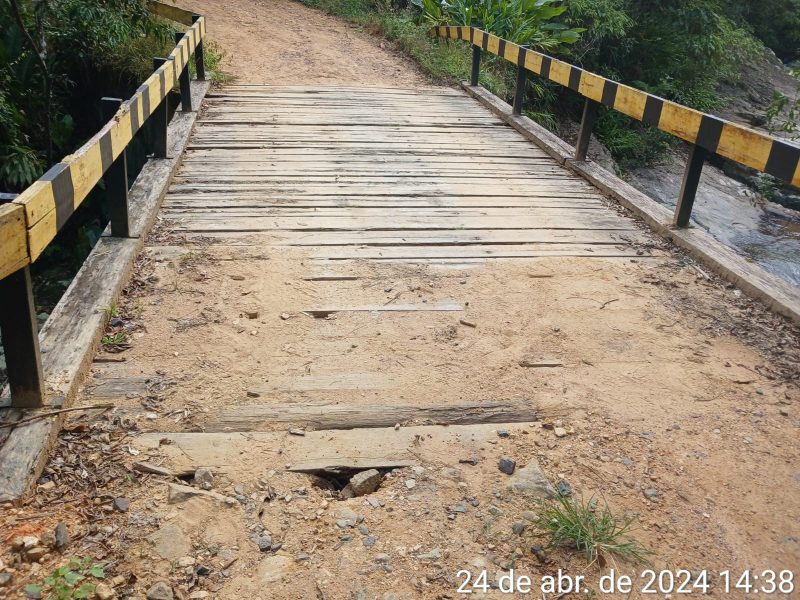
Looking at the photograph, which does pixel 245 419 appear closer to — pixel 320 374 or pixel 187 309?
pixel 320 374

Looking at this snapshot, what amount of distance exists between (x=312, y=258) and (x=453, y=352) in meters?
1.44

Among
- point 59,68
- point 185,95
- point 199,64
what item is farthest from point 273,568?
point 199,64

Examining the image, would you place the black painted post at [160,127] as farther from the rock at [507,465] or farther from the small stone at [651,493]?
the small stone at [651,493]

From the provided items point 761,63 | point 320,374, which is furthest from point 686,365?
point 761,63

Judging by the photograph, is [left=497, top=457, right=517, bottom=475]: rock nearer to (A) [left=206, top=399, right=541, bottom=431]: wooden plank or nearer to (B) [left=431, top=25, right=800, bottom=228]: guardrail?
(A) [left=206, top=399, right=541, bottom=431]: wooden plank

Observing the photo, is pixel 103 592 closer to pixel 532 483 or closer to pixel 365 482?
pixel 365 482

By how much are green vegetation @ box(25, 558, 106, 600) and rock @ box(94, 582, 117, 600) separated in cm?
1

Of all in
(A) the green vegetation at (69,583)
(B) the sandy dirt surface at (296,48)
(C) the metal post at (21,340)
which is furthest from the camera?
(B) the sandy dirt surface at (296,48)

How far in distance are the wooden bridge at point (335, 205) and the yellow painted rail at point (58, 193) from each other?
11 mm

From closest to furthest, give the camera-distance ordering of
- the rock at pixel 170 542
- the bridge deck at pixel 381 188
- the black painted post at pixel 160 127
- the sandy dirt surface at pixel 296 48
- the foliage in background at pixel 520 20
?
the rock at pixel 170 542 → the bridge deck at pixel 381 188 → the black painted post at pixel 160 127 → the sandy dirt surface at pixel 296 48 → the foliage in background at pixel 520 20

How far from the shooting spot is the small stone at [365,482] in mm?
2770

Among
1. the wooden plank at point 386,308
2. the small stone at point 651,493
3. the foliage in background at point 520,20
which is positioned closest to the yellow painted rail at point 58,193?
the wooden plank at point 386,308

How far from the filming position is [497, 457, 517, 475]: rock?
9.44 feet

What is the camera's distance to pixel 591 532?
2488 mm
